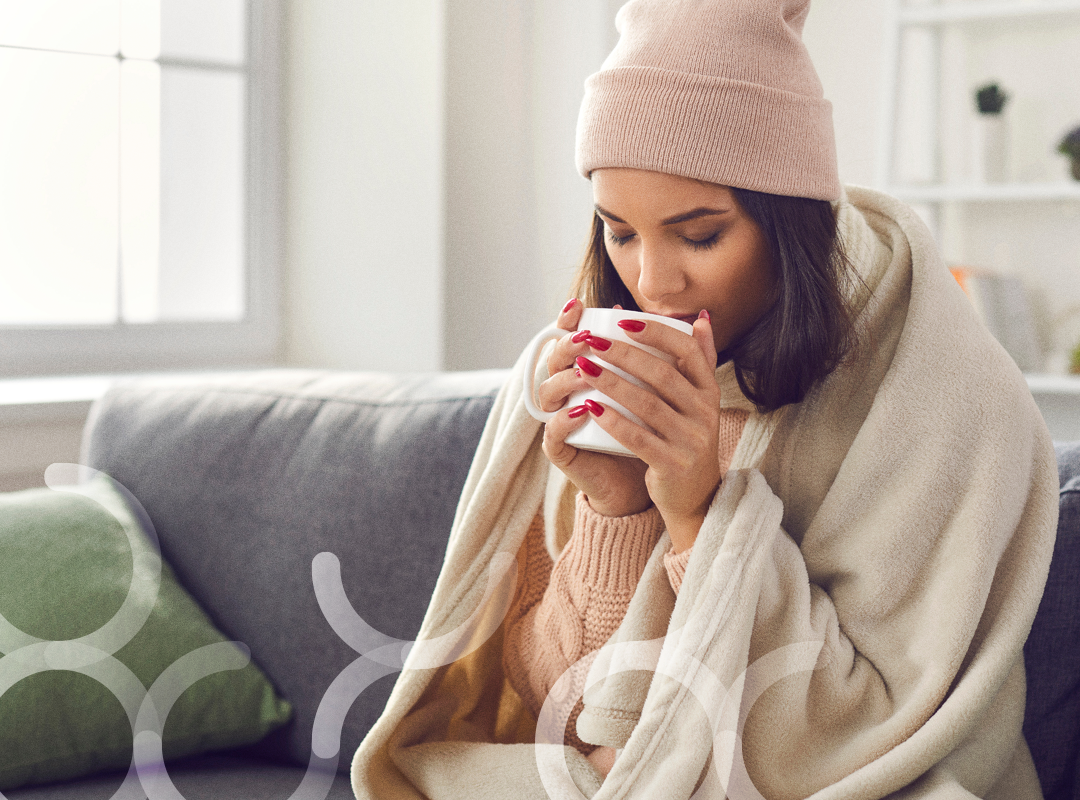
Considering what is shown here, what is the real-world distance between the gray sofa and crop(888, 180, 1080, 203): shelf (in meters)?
1.26

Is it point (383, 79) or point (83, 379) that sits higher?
point (383, 79)

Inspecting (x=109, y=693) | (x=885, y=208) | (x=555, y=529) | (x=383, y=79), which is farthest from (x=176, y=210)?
(x=885, y=208)

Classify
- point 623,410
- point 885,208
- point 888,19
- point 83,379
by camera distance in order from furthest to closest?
point 888,19
point 83,379
point 885,208
point 623,410

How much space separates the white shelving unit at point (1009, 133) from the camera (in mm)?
2172

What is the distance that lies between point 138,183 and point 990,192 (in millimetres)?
1826

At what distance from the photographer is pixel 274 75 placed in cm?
231

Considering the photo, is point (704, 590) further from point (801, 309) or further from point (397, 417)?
point (397, 417)

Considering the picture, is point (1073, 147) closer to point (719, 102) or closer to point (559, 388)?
point (719, 102)

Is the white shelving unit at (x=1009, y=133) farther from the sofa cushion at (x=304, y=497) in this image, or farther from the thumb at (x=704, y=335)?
the thumb at (x=704, y=335)

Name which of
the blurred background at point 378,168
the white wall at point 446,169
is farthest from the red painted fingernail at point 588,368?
the blurred background at point 378,168

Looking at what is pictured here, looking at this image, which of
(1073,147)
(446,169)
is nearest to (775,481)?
(446,169)

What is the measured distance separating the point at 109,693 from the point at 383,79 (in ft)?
4.45

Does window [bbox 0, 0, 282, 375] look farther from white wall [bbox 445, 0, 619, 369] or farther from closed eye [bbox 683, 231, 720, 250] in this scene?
closed eye [bbox 683, 231, 720, 250]

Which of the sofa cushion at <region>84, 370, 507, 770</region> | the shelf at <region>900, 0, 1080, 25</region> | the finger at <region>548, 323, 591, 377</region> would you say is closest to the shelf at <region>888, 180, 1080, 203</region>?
the shelf at <region>900, 0, 1080, 25</region>
